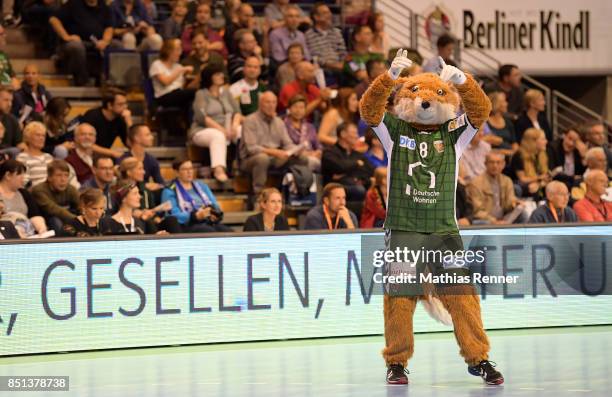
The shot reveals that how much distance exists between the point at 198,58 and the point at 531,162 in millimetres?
4166

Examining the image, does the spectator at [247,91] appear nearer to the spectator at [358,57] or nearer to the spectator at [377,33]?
the spectator at [358,57]

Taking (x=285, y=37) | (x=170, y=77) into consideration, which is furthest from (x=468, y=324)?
(x=285, y=37)

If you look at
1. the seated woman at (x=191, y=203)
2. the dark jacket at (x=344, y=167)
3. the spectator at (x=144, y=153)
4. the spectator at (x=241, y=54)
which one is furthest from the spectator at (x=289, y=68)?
the seated woman at (x=191, y=203)

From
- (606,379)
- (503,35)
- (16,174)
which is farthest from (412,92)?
(503,35)

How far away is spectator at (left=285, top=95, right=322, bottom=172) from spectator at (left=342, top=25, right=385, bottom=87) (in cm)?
150

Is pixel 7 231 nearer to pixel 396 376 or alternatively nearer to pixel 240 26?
pixel 396 376

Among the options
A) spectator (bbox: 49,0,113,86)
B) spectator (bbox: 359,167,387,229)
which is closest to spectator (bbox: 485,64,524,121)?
spectator (bbox: 359,167,387,229)

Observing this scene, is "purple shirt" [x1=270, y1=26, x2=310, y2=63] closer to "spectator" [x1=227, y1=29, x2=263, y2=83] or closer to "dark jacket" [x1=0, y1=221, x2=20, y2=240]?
"spectator" [x1=227, y1=29, x2=263, y2=83]

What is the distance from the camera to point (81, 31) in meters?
14.8

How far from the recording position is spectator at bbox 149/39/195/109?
14.1m

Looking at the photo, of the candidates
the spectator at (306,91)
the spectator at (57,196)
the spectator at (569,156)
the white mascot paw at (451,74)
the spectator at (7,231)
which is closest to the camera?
the white mascot paw at (451,74)

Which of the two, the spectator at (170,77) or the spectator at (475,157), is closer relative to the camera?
the spectator at (170,77)

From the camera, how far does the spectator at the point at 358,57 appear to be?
15633 mm

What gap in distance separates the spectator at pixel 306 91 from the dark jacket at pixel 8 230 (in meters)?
4.78
